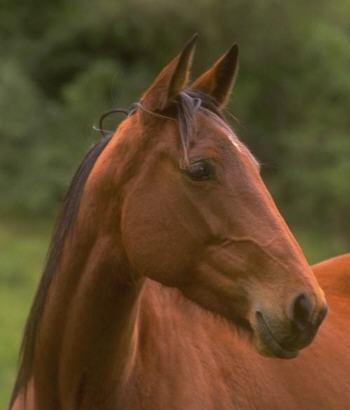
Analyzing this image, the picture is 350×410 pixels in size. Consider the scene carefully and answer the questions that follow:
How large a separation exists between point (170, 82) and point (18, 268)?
10.6m

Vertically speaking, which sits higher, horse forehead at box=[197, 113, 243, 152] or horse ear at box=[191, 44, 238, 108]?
horse ear at box=[191, 44, 238, 108]

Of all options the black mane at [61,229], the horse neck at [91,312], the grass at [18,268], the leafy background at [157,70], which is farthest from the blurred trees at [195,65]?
the horse neck at [91,312]

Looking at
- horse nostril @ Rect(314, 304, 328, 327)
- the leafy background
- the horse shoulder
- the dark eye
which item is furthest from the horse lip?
the leafy background

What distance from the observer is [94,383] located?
3.54 metres

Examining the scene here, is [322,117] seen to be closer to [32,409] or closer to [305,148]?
[305,148]

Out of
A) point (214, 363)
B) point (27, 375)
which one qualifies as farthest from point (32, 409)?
point (214, 363)

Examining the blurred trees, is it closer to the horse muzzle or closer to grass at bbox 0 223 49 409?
grass at bbox 0 223 49 409

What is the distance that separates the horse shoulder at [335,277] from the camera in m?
4.74

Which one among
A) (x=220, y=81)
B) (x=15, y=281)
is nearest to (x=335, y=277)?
(x=220, y=81)

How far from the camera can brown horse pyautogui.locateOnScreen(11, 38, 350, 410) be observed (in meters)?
3.26

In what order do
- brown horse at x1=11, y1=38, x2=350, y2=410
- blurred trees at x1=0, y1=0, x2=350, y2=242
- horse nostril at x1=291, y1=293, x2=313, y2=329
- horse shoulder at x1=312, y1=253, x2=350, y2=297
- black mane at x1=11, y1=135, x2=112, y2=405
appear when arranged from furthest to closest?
blurred trees at x1=0, y1=0, x2=350, y2=242 < horse shoulder at x1=312, y1=253, x2=350, y2=297 < black mane at x1=11, y1=135, x2=112, y2=405 < brown horse at x1=11, y1=38, x2=350, y2=410 < horse nostril at x1=291, y1=293, x2=313, y2=329

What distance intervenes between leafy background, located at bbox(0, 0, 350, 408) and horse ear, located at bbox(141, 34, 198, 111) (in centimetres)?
1218

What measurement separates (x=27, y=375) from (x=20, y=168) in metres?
13.8

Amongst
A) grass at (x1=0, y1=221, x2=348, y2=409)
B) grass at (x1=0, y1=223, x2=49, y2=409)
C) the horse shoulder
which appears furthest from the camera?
grass at (x1=0, y1=221, x2=348, y2=409)
